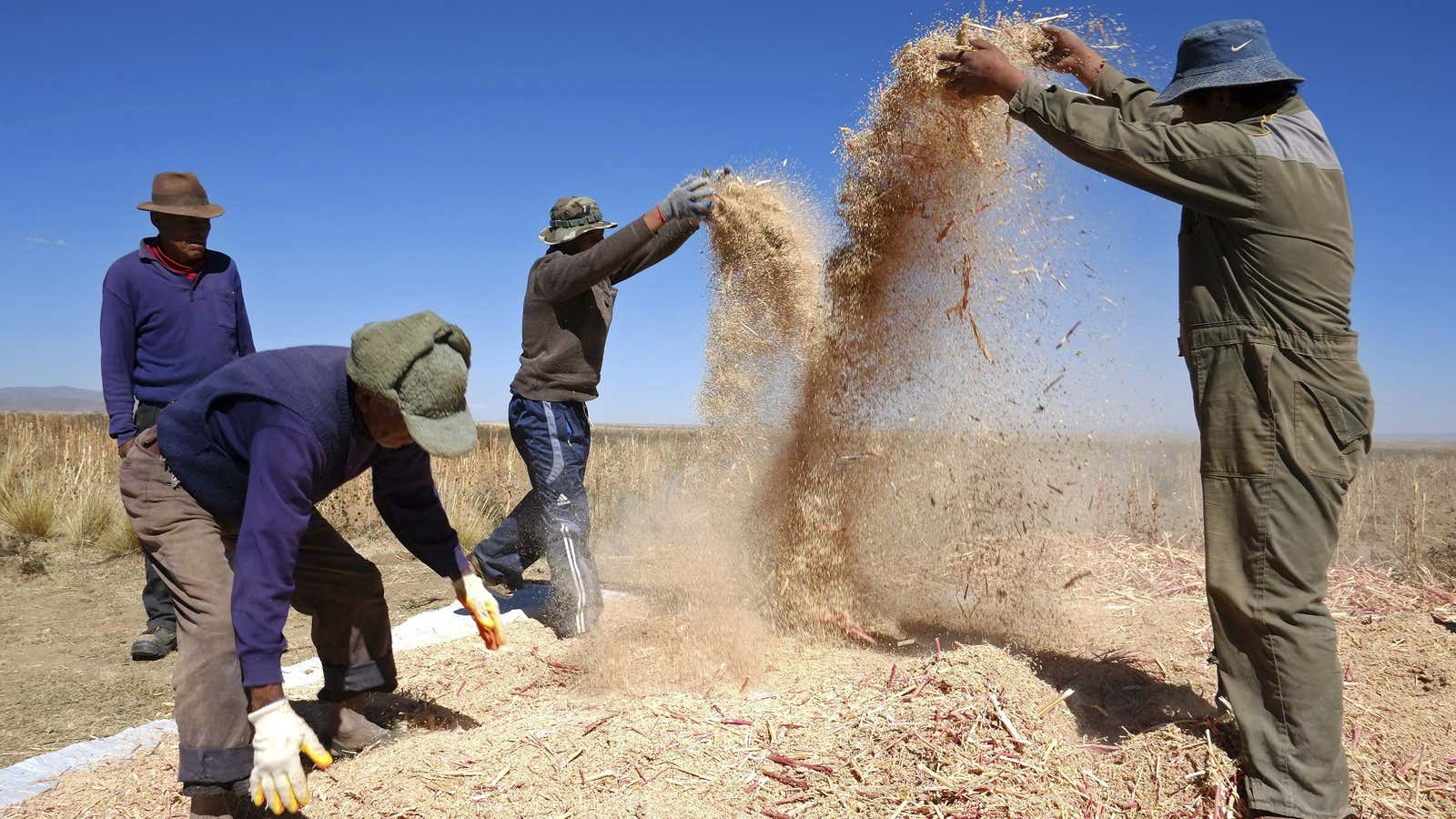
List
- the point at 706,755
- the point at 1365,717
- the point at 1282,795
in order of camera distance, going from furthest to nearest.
Result: the point at 1365,717 < the point at 706,755 < the point at 1282,795

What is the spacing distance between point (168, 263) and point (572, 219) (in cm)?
164

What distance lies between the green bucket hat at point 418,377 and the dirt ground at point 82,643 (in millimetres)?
2122

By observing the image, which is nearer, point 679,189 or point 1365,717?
point 1365,717

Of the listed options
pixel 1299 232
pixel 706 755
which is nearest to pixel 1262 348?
pixel 1299 232

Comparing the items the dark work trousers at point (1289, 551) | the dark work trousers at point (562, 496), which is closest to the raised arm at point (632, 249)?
the dark work trousers at point (562, 496)

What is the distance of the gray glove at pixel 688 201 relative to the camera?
3.61 m

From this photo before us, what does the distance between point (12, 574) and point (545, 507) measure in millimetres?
4299

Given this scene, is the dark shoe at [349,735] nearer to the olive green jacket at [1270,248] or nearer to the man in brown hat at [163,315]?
the man in brown hat at [163,315]

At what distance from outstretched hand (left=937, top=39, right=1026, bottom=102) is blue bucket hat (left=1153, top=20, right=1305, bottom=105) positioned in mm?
413

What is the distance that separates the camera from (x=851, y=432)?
3516mm

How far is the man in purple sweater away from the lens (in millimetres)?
1967

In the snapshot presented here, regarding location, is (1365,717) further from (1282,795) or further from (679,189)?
(679,189)

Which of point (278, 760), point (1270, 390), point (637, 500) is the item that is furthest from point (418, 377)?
point (637, 500)

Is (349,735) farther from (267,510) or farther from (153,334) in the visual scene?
(153,334)
